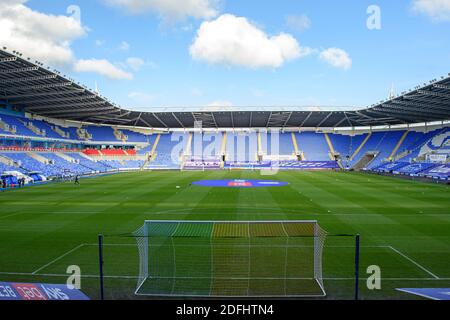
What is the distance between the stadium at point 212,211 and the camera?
9633 millimetres

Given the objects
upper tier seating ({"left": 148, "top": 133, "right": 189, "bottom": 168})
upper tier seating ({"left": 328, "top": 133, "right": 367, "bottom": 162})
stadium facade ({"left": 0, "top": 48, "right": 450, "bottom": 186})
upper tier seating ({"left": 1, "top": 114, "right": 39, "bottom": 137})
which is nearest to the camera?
stadium facade ({"left": 0, "top": 48, "right": 450, "bottom": 186})

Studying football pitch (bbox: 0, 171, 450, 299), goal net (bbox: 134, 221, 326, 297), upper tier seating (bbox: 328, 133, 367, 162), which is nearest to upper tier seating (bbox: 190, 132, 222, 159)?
upper tier seating (bbox: 328, 133, 367, 162)

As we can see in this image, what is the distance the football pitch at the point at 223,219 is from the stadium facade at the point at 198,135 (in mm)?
13783

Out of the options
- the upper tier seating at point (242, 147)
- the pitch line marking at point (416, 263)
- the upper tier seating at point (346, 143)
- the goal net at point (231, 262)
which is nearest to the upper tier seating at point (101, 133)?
the upper tier seating at point (242, 147)

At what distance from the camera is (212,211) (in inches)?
779

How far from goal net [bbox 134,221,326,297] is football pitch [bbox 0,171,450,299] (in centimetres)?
42

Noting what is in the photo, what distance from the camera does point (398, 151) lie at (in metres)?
58.0

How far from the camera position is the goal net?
8930 mm

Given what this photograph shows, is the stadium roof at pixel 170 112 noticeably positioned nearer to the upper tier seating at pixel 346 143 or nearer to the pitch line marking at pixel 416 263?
the upper tier seating at pixel 346 143

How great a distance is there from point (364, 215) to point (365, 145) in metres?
50.2

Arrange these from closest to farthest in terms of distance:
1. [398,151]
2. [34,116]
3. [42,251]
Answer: [42,251] → [34,116] → [398,151]

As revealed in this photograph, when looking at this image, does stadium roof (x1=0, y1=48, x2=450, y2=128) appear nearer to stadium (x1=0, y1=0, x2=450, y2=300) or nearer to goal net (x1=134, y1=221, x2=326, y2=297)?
stadium (x1=0, y1=0, x2=450, y2=300)
